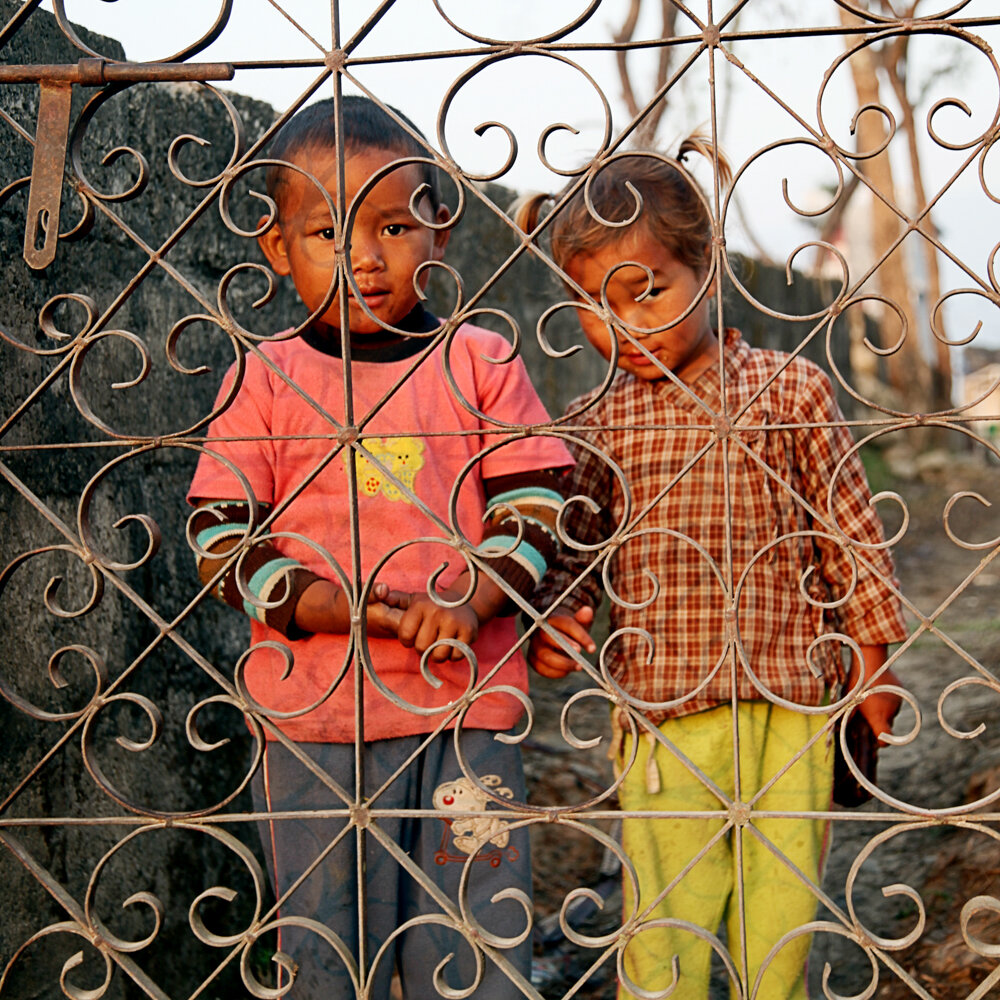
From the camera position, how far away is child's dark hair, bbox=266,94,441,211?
1901 mm

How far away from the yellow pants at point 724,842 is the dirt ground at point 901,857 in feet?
0.41

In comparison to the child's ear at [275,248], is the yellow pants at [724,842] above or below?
below

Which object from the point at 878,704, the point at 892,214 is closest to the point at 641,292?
the point at 878,704

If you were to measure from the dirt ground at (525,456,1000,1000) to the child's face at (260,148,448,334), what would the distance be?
2.76 ft

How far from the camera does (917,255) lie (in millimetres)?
20516

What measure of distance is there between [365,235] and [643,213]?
498 millimetres

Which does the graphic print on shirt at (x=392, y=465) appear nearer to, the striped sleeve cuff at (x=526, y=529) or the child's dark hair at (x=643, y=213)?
the striped sleeve cuff at (x=526, y=529)

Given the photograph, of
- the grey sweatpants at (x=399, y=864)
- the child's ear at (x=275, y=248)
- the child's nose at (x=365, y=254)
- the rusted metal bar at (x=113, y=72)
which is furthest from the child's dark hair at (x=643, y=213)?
the grey sweatpants at (x=399, y=864)

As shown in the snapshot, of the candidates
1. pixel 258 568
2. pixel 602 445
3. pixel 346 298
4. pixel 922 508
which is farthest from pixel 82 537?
pixel 922 508

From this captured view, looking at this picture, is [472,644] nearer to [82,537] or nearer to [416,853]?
[416,853]

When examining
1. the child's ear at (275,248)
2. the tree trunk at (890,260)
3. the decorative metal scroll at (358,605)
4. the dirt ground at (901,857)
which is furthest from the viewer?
the tree trunk at (890,260)

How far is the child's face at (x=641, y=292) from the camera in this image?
1.97 metres

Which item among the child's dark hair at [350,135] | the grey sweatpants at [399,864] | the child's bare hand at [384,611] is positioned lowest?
the grey sweatpants at [399,864]

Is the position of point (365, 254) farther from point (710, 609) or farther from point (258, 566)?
point (710, 609)
